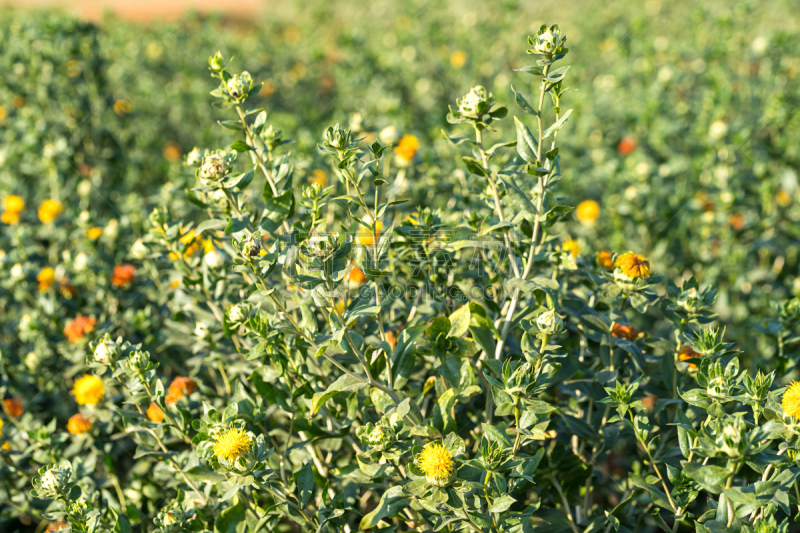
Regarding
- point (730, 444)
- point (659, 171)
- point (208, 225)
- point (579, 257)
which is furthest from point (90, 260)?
point (659, 171)

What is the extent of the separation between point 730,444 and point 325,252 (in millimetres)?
1003

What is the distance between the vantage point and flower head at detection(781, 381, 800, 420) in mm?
1391

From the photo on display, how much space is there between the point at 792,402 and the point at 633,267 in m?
0.54

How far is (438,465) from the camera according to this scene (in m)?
1.42

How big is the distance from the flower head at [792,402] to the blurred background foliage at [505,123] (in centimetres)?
108

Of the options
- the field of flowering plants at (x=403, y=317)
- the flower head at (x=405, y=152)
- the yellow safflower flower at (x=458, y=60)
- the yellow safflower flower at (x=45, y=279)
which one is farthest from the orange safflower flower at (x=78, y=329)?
the yellow safflower flower at (x=458, y=60)

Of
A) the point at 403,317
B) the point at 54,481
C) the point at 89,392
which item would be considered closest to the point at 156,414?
the point at 89,392

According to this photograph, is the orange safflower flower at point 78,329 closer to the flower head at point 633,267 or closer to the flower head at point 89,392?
the flower head at point 89,392

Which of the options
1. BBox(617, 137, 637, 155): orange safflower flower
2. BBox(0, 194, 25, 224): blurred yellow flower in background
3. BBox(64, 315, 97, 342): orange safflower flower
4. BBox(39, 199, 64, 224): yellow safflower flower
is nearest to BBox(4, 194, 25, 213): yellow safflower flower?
BBox(0, 194, 25, 224): blurred yellow flower in background

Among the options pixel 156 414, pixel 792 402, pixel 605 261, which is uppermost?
pixel 605 261

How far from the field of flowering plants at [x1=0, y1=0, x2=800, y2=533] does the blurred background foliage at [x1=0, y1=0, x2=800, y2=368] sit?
30 mm

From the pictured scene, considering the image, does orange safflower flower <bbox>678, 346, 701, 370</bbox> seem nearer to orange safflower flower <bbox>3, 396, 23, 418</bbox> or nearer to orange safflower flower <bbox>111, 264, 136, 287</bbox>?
orange safflower flower <bbox>111, 264, 136, 287</bbox>

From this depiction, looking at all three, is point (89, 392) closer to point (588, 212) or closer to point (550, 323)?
point (550, 323)

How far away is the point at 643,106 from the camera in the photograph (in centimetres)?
426
